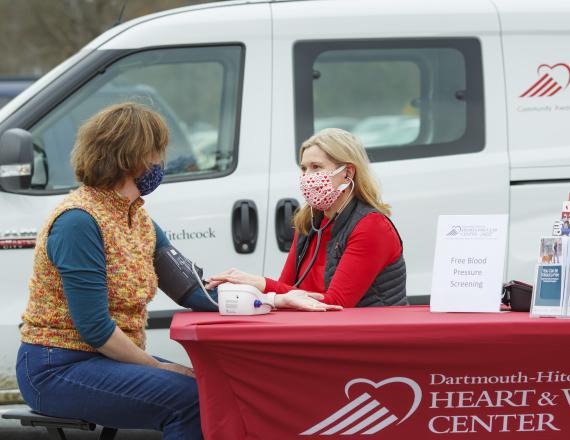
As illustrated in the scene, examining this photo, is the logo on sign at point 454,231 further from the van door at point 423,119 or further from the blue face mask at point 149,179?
the van door at point 423,119

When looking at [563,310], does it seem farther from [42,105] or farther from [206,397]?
[42,105]

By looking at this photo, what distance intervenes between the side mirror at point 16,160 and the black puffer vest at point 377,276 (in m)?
1.52

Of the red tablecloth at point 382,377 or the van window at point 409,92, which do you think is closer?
the red tablecloth at point 382,377

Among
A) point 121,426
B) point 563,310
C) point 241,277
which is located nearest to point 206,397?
point 121,426

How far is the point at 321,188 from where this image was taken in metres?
4.04

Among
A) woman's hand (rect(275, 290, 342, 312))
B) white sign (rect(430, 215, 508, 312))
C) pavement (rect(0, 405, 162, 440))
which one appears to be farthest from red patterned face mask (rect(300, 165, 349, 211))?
pavement (rect(0, 405, 162, 440))

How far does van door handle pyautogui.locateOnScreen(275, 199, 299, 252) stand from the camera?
16.8 feet

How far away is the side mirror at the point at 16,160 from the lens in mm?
4836

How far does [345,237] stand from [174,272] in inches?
24.0

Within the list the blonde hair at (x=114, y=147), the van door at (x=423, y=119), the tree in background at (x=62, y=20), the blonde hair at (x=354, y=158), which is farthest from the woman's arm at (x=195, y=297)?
the tree in background at (x=62, y=20)

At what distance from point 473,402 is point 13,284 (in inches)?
94.9

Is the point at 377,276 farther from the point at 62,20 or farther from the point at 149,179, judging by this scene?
the point at 62,20

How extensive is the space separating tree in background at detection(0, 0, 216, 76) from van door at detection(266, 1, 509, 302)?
30.7ft

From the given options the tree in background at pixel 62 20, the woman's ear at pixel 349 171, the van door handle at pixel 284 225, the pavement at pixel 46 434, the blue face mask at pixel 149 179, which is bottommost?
the pavement at pixel 46 434
